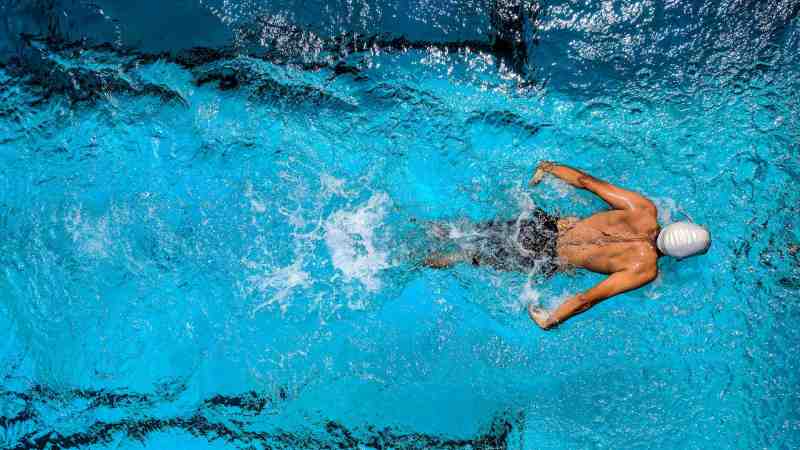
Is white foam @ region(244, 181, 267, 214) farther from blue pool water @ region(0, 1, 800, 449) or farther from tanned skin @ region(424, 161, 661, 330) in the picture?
tanned skin @ region(424, 161, 661, 330)

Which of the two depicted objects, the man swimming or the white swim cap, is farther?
the man swimming

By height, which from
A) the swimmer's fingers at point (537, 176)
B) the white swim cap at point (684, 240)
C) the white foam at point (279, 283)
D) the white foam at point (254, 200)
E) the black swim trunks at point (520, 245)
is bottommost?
the white foam at point (279, 283)

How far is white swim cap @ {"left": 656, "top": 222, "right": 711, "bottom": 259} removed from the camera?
3.34 metres

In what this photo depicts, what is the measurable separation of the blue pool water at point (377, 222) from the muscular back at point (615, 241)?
64 centimetres

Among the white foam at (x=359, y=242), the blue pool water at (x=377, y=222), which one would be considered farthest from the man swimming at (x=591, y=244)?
the white foam at (x=359, y=242)

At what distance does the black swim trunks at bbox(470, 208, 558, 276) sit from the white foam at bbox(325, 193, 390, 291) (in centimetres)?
80

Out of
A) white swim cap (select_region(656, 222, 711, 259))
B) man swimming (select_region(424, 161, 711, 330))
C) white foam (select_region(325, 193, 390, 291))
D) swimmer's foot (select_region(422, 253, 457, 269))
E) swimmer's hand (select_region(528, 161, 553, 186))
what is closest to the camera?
white swim cap (select_region(656, 222, 711, 259))

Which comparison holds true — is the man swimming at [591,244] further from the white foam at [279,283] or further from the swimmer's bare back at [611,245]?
the white foam at [279,283]

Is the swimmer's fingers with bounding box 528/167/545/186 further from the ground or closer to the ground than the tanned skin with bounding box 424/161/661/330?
further from the ground

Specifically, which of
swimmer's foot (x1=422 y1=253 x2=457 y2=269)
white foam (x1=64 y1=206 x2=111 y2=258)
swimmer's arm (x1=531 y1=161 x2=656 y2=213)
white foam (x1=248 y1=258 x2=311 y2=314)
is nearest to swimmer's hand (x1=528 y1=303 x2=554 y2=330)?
swimmer's foot (x1=422 y1=253 x2=457 y2=269)

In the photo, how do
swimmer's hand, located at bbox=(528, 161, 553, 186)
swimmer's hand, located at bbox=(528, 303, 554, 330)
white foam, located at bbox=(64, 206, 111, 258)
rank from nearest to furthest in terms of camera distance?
1. swimmer's hand, located at bbox=(528, 303, 554, 330)
2. swimmer's hand, located at bbox=(528, 161, 553, 186)
3. white foam, located at bbox=(64, 206, 111, 258)

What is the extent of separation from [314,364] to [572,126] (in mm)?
2861

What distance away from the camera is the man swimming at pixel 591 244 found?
138 inches

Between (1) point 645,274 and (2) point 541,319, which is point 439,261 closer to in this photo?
(2) point 541,319
